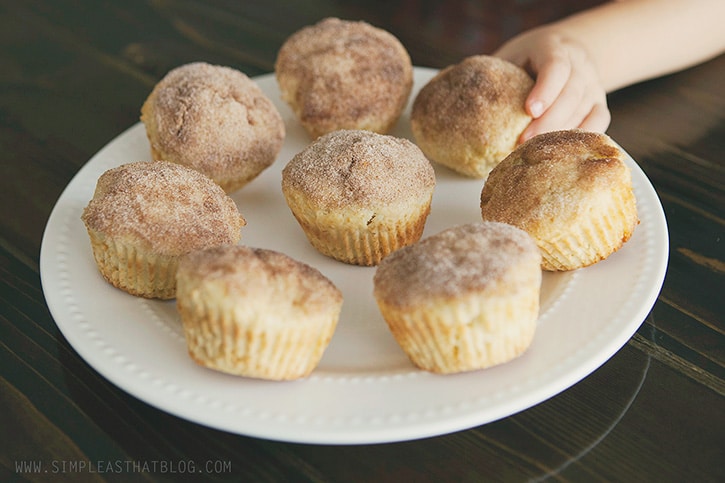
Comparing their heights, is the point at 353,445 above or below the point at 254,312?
below

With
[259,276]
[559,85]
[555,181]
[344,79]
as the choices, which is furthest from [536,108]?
[259,276]

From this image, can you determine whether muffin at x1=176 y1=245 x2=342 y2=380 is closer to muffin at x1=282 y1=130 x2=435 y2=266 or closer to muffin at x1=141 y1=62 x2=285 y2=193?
muffin at x1=282 y1=130 x2=435 y2=266

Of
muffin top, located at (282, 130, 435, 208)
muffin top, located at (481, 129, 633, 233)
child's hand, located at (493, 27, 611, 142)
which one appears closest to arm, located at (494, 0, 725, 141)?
child's hand, located at (493, 27, 611, 142)

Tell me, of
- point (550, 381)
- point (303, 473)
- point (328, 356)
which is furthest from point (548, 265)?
point (303, 473)

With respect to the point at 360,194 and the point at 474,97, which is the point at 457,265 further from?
the point at 474,97

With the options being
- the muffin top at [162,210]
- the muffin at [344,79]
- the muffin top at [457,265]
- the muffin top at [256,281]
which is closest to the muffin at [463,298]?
the muffin top at [457,265]

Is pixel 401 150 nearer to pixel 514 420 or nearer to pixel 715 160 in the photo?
pixel 514 420

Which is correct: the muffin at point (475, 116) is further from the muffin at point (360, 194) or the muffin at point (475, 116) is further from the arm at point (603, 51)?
the muffin at point (360, 194)
